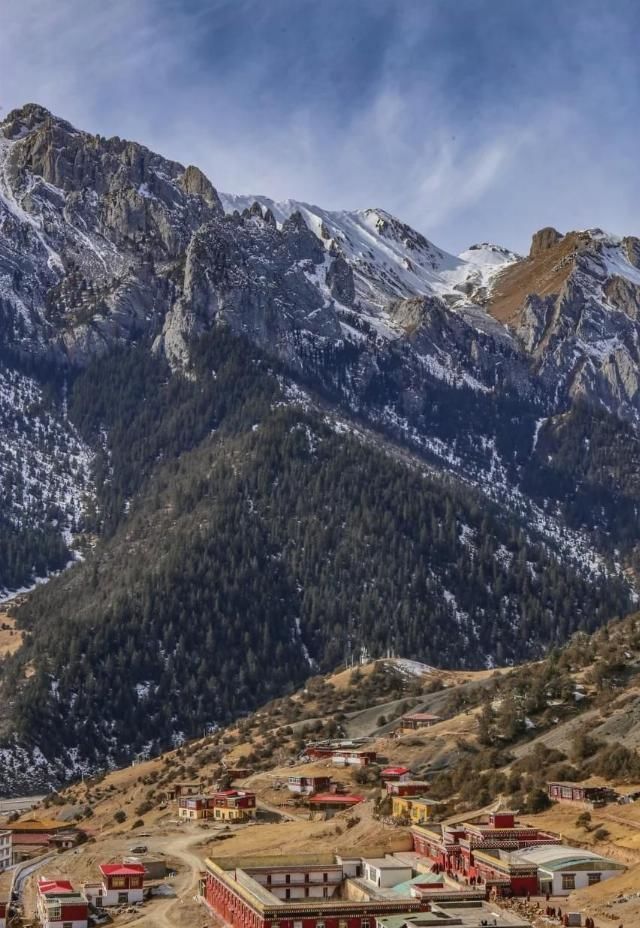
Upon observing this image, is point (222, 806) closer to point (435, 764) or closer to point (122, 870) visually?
point (435, 764)

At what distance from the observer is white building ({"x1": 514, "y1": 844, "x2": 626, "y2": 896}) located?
8681cm

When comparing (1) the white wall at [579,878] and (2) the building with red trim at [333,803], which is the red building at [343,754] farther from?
(1) the white wall at [579,878]

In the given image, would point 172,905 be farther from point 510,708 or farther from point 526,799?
point 510,708

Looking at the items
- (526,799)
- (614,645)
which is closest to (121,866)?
(526,799)

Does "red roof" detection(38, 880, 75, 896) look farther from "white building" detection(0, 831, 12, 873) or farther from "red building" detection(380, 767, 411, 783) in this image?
"red building" detection(380, 767, 411, 783)

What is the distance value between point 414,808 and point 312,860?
1814cm

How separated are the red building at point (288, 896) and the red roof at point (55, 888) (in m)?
8.99

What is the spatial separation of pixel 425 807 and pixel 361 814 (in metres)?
7.93

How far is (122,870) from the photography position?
10162 cm

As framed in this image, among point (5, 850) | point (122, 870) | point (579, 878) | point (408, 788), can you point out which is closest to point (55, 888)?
point (122, 870)

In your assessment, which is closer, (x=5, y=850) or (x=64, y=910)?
(x=64, y=910)

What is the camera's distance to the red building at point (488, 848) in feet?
289

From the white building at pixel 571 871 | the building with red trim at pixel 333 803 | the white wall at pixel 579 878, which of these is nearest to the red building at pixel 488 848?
the white building at pixel 571 871

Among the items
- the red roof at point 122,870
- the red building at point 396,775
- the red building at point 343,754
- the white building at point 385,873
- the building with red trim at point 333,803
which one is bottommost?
the red roof at point 122,870
